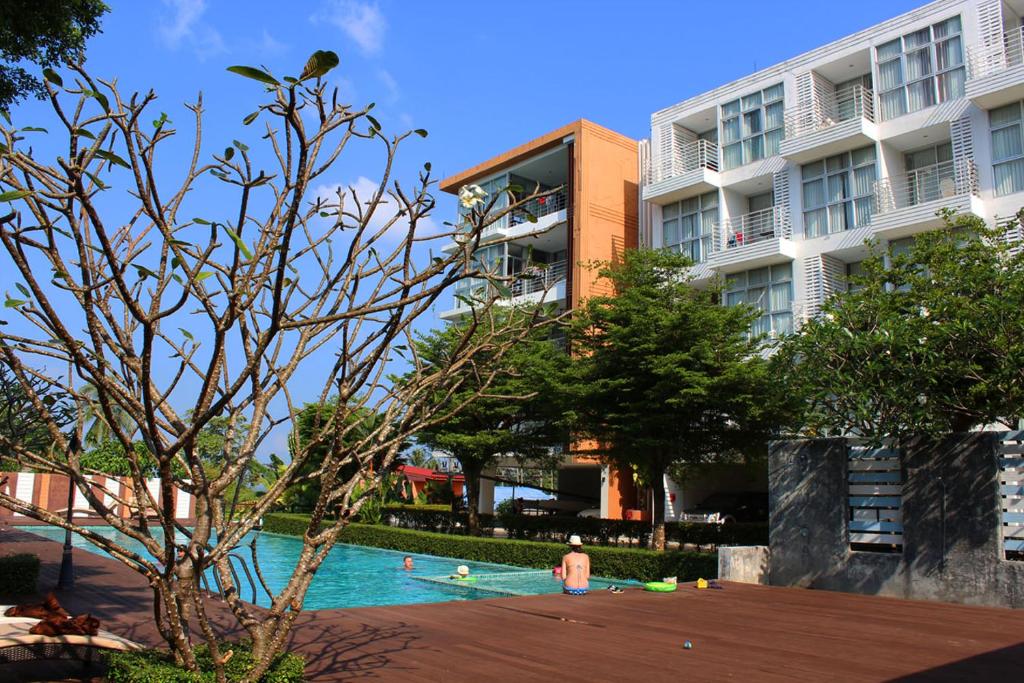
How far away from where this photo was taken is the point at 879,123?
23.3 metres

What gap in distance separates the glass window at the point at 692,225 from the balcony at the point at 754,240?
1.87 feet

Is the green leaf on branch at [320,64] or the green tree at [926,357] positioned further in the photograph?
the green tree at [926,357]

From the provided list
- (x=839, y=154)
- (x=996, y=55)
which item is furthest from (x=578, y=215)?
(x=996, y=55)

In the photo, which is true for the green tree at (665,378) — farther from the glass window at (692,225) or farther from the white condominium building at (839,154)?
the glass window at (692,225)

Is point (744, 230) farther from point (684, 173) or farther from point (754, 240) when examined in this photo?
point (684, 173)

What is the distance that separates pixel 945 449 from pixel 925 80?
1438cm

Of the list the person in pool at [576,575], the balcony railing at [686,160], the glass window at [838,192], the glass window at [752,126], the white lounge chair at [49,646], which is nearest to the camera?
the white lounge chair at [49,646]

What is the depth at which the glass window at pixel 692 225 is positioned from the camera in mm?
27625

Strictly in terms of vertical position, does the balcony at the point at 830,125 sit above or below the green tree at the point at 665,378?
above

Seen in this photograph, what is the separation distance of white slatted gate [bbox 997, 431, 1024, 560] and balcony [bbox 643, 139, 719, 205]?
1682 cm

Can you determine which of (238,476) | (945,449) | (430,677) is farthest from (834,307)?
(238,476)

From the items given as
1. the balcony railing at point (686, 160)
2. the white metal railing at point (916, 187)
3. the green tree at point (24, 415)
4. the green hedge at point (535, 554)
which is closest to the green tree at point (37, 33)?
the green tree at point (24, 415)

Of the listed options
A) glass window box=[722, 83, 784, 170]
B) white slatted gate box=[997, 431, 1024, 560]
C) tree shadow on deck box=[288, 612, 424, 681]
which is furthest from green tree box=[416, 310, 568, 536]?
tree shadow on deck box=[288, 612, 424, 681]

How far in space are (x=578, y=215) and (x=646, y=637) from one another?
22.6 metres
